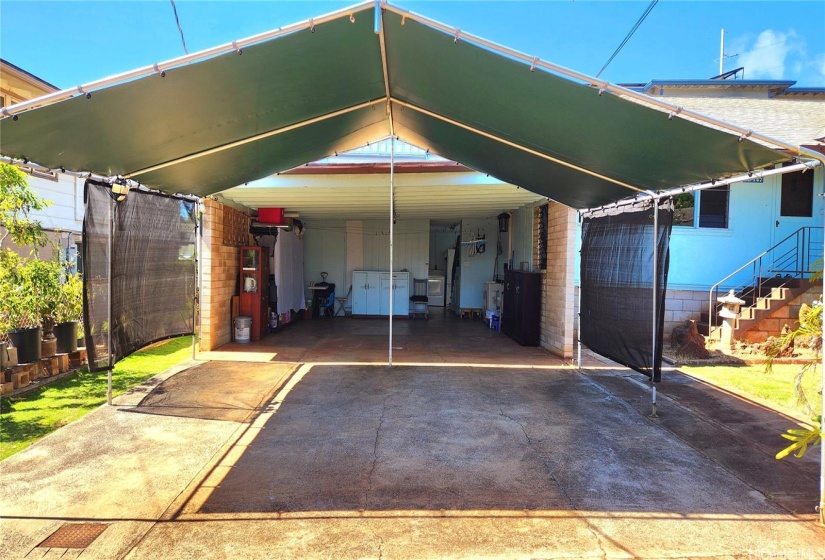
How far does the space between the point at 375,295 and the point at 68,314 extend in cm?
751

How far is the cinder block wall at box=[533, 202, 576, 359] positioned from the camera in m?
7.30

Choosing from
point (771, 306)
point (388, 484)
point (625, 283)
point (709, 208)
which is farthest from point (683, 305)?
point (388, 484)

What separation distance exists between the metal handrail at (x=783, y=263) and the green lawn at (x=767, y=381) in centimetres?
198

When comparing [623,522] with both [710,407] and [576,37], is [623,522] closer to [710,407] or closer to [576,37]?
[710,407]

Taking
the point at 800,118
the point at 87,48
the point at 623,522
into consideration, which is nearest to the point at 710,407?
the point at 623,522

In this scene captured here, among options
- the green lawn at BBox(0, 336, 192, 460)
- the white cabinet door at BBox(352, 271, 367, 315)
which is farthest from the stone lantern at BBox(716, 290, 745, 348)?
the green lawn at BBox(0, 336, 192, 460)

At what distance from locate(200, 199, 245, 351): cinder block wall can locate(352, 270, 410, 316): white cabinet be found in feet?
15.0

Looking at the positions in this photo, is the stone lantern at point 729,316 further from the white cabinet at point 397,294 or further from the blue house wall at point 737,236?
the white cabinet at point 397,294

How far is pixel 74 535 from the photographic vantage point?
2566 millimetres

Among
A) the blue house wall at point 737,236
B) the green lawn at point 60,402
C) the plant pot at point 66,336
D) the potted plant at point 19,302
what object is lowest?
the green lawn at point 60,402

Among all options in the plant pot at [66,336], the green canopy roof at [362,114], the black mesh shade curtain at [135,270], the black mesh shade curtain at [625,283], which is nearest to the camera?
the green canopy roof at [362,114]

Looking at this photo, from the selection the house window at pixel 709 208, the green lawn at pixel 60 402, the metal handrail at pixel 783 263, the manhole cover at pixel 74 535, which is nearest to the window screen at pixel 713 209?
the house window at pixel 709 208

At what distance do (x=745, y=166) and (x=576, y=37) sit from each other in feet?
23.3

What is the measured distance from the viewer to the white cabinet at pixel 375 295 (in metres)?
12.5
